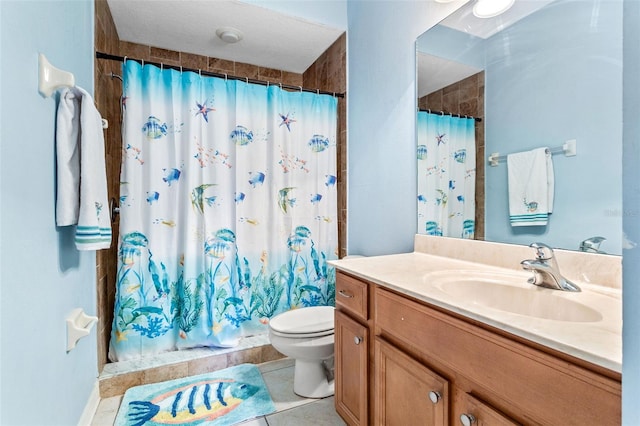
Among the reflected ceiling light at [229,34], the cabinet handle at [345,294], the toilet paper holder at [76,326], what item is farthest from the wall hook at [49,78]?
the reflected ceiling light at [229,34]

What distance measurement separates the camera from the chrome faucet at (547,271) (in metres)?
0.95

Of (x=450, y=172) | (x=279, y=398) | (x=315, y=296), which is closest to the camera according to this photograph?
(x=450, y=172)

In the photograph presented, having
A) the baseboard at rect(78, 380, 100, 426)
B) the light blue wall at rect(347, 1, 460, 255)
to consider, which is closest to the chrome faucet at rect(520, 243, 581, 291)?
the light blue wall at rect(347, 1, 460, 255)

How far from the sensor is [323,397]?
168 cm

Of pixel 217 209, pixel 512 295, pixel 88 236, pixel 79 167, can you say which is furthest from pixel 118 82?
pixel 512 295

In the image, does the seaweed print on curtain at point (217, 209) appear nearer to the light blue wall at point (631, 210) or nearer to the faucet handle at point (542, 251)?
the faucet handle at point (542, 251)

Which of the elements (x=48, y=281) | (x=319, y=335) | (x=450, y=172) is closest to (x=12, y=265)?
(x=48, y=281)

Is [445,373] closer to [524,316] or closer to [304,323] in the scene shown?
[524,316]

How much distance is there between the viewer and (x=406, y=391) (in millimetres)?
1006

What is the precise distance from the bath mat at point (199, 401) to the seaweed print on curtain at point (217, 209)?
258 millimetres

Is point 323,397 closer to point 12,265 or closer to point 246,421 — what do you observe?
point 246,421

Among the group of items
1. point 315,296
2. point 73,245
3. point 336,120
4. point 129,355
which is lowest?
point 129,355

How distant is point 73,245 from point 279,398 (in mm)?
1277

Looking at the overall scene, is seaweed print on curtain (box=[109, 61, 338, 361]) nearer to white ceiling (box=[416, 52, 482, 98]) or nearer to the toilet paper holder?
the toilet paper holder
